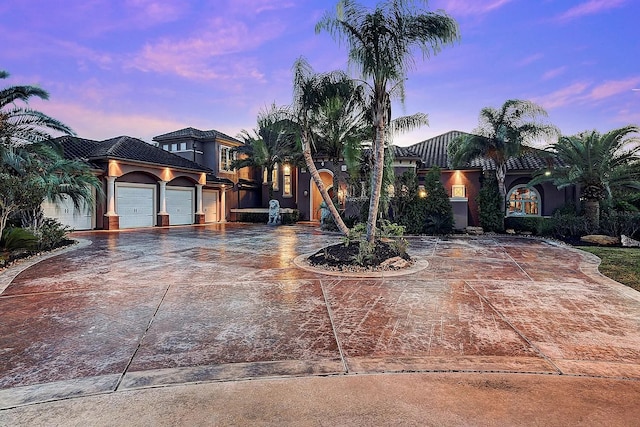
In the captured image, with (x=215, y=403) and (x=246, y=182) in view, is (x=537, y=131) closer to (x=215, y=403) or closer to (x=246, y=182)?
(x=215, y=403)

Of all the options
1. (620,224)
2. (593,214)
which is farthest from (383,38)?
(620,224)

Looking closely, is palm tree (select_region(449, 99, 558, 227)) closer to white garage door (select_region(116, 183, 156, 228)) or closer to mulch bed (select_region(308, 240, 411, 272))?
mulch bed (select_region(308, 240, 411, 272))

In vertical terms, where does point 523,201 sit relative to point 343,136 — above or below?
below

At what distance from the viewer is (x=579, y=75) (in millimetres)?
15469

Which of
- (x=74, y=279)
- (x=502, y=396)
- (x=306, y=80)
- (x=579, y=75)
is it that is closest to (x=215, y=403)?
(x=502, y=396)

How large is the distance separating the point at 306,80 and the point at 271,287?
609cm

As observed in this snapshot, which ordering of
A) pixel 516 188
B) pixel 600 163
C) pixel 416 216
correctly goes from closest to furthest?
1. pixel 600 163
2. pixel 416 216
3. pixel 516 188

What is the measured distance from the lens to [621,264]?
8.63 meters

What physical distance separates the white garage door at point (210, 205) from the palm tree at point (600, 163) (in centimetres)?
2165

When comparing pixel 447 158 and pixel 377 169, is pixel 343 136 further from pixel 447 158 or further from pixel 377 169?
pixel 377 169

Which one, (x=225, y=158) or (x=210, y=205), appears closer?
(x=210, y=205)

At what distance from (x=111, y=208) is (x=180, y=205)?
4.97 m

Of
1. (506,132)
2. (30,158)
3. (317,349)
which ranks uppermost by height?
(506,132)

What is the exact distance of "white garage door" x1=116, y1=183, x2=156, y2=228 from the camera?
19.1 metres
